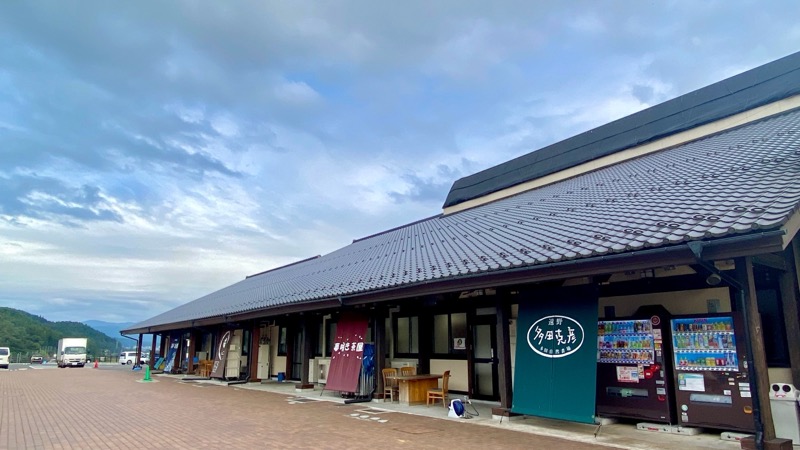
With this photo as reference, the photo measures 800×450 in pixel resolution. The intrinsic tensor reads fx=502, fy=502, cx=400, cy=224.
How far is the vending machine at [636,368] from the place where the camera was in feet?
22.8

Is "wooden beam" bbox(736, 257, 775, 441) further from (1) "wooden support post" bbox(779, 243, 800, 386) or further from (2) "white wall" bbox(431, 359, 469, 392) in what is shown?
(2) "white wall" bbox(431, 359, 469, 392)

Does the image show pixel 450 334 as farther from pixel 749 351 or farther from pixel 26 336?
pixel 26 336

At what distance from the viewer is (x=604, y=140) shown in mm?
13719

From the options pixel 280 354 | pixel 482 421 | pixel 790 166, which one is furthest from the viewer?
pixel 280 354

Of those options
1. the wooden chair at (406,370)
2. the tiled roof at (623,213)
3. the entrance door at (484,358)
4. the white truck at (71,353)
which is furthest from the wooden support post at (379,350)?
the white truck at (71,353)

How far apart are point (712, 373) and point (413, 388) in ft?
18.3

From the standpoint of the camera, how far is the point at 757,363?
18.0ft

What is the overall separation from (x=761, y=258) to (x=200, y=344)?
24160 mm

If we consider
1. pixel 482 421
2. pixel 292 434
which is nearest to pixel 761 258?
pixel 482 421

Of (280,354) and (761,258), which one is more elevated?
(761,258)

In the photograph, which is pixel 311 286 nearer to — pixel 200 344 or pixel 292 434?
pixel 292 434

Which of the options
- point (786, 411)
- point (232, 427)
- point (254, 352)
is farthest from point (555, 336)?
point (254, 352)

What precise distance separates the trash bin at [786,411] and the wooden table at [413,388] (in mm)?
5867

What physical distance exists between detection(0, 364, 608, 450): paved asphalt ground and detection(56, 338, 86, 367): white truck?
2649cm
